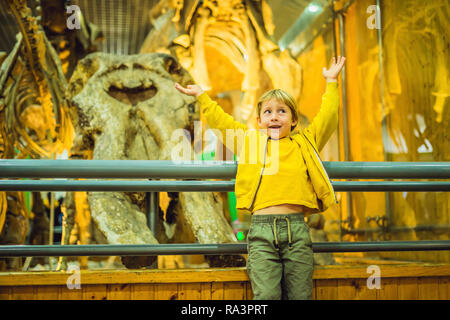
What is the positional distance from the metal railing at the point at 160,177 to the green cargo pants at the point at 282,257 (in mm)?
167

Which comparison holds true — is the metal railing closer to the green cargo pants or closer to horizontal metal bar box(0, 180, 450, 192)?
horizontal metal bar box(0, 180, 450, 192)

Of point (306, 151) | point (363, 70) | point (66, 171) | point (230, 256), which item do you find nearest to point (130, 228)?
point (230, 256)

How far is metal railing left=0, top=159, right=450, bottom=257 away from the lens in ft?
5.38

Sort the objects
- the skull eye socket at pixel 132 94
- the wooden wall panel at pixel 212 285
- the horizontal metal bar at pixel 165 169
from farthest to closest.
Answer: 1. the skull eye socket at pixel 132 94
2. the wooden wall panel at pixel 212 285
3. the horizontal metal bar at pixel 165 169

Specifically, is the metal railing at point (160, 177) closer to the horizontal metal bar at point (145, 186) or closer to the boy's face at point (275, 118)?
the horizontal metal bar at point (145, 186)

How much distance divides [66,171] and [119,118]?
113 cm

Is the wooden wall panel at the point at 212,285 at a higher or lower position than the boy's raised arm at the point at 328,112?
lower

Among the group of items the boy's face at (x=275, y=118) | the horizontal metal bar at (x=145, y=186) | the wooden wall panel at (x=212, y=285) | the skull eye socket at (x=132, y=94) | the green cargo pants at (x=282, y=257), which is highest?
the skull eye socket at (x=132, y=94)

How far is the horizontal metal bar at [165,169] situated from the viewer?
1.61 meters

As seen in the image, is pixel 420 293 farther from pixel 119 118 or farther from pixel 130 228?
pixel 119 118

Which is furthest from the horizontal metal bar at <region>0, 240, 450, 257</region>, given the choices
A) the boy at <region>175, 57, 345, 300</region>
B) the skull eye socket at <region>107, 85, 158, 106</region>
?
the skull eye socket at <region>107, 85, 158, 106</region>

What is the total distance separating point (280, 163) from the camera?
1.75 m

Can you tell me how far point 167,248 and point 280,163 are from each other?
1.68 ft

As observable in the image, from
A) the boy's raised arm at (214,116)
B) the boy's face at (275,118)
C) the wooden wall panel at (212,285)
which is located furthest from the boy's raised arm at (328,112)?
the wooden wall panel at (212,285)
